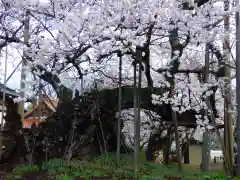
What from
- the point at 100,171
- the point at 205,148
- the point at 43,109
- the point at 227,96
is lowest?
the point at 100,171

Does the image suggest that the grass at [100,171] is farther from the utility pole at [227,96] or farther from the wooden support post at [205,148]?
the wooden support post at [205,148]

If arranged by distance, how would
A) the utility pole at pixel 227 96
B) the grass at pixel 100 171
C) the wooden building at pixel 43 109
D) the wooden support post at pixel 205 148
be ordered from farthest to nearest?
the wooden building at pixel 43 109 → the wooden support post at pixel 205 148 → the utility pole at pixel 227 96 → the grass at pixel 100 171

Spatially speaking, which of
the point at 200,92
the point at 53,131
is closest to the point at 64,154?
the point at 53,131

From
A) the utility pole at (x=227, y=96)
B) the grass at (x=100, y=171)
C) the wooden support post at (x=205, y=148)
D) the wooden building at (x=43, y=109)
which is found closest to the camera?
the grass at (x=100, y=171)

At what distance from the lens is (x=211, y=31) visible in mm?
8125

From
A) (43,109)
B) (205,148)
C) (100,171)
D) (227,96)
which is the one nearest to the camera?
(100,171)

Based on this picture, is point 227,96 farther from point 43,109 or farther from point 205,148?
point 43,109

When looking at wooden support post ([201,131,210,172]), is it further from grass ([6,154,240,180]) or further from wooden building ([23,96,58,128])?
wooden building ([23,96,58,128])

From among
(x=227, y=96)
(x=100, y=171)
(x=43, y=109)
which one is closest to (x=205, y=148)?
(x=227, y=96)

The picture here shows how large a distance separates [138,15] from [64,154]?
476 cm

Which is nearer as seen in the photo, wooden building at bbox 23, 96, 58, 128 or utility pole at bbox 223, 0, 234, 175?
utility pole at bbox 223, 0, 234, 175

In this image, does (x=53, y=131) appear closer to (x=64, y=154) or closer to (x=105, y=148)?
(x=64, y=154)

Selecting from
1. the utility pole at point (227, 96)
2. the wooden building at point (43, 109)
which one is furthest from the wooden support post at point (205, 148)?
the wooden building at point (43, 109)

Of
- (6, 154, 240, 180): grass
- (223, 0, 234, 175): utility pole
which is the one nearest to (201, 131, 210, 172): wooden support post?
(223, 0, 234, 175): utility pole
